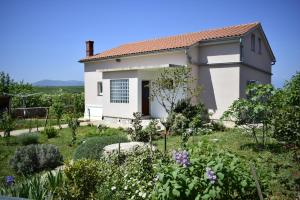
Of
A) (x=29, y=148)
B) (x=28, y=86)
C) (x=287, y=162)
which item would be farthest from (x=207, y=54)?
(x=28, y=86)

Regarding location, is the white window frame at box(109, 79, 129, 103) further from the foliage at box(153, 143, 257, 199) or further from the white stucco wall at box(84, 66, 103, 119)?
the foliage at box(153, 143, 257, 199)

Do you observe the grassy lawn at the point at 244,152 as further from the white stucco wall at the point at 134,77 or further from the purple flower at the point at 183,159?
the white stucco wall at the point at 134,77

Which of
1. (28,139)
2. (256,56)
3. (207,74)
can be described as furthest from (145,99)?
(28,139)

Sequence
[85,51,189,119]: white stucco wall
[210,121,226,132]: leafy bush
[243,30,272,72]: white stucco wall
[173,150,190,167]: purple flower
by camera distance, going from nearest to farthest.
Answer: [173,150,190,167]: purple flower, [210,121,226,132]: leafy bush, [243,30,272,72]: white stucco wall, [85,51,189,119]: white stucco wall

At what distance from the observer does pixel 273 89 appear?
905 cm

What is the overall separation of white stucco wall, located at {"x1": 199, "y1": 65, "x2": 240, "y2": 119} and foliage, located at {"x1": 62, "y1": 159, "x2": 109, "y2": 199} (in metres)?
12.6

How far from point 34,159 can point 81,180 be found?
178 inches

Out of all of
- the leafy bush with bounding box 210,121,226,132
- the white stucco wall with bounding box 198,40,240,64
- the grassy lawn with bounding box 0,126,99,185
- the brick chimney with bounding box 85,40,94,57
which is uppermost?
the brick chimney with bounding box 85,40,94,57

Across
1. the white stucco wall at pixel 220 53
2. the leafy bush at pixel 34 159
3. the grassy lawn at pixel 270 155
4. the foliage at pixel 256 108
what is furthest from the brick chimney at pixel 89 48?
the foliage at pixel 256 108

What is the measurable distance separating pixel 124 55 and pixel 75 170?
15.8 metres

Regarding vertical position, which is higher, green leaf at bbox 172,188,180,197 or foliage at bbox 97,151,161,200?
green leaf at bbox 172,188,180,197

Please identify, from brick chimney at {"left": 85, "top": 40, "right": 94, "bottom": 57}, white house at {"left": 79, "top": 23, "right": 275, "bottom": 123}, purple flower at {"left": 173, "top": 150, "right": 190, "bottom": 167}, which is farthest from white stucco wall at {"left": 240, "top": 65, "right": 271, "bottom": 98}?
brick chimney at {"left": 85, "top": 40, "right": 94, "bottom": 57}

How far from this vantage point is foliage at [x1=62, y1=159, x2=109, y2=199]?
16.6 ft

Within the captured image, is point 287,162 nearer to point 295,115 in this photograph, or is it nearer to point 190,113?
point 295,115
